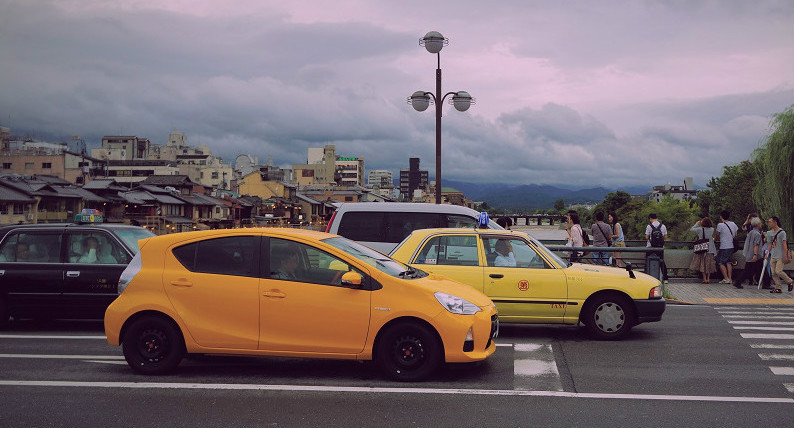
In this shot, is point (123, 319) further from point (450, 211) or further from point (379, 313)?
point (450, 211)

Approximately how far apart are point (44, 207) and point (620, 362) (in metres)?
66.1

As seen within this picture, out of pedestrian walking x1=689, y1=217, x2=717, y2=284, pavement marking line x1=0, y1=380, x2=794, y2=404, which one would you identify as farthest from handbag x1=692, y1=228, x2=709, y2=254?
pavement marking line x1=0, y1=380, x2=794, y2=404

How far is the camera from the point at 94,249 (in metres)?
11.1

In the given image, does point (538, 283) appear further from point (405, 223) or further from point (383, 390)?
point (405, 223)

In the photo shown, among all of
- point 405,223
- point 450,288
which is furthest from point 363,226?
point 450,288

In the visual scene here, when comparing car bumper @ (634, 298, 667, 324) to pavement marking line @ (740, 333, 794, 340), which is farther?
pavement marking line @ (740, 333, 794, 340)

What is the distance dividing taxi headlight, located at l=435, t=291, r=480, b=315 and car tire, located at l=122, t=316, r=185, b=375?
9.72ft

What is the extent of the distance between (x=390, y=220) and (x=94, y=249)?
246 inches

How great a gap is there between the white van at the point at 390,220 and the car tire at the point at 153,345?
729 centimetres

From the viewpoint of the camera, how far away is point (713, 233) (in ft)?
61.2

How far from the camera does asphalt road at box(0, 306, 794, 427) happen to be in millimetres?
6203

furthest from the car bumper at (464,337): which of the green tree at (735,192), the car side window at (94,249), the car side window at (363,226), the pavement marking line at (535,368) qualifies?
the green tree at (735,192)

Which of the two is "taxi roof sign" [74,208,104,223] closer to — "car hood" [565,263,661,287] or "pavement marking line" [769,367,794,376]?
"car hood" [565,263,661,287]

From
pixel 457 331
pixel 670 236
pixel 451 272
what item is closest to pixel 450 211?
pixel 451 272
